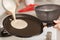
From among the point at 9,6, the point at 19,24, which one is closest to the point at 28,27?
the point at 19,24

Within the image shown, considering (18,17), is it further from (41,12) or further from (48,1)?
(48,1)

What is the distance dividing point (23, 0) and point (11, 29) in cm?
38

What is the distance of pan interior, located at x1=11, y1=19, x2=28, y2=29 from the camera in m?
0.84

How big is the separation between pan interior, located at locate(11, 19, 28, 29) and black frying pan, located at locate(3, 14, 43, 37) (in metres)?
0.02

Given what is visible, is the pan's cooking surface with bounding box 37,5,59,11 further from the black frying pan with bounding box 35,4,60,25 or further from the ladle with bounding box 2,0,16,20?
the ladle with bounding box 2,0,16,20

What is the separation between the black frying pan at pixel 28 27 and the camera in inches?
31.3

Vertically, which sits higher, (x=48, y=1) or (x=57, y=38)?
(x=48, y=1)

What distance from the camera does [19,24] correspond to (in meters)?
0.87

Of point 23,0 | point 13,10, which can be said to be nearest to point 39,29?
point 13,10

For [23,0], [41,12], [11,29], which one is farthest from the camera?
[23,0]

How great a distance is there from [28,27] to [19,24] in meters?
0.05

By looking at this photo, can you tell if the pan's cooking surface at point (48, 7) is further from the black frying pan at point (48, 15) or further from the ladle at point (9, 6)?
the ladle at point (9, 6)

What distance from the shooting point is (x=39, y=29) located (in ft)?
2.79

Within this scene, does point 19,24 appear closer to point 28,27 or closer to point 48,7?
Answer: point 28,27
